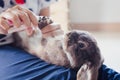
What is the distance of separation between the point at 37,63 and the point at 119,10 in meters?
2.05

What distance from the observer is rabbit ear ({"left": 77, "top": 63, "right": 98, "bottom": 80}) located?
500 millimetres

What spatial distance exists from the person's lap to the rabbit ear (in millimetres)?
18

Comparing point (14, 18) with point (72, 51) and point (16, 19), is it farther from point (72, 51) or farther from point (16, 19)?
point (72, 51)

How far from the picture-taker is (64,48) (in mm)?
521

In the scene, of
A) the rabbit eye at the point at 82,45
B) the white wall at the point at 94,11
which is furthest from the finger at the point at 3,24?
the white wall at the point at 94,11

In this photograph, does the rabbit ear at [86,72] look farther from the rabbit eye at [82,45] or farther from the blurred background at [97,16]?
the blurred background at [97,16]

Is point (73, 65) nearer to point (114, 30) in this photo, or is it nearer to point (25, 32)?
point (25, 32)

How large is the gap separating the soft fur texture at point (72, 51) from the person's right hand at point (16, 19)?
3 cm

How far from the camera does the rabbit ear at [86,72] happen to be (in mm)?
500

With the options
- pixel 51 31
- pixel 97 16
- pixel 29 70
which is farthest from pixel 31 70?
pixel 97 16

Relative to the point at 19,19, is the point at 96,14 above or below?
below

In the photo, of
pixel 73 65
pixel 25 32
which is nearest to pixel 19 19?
pixel 25 32

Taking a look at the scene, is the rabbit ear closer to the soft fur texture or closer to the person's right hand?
the soft fur texture

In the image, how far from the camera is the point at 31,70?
511mm
